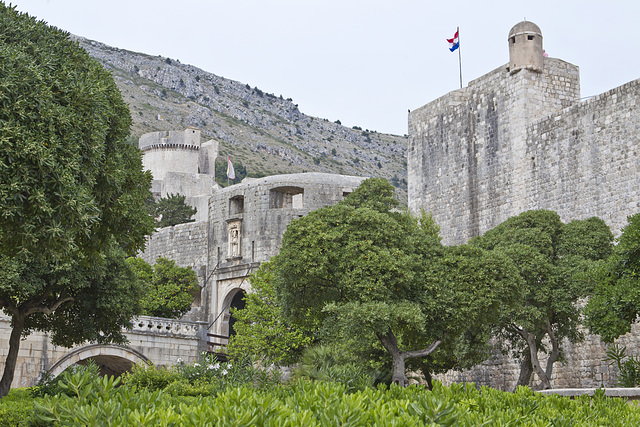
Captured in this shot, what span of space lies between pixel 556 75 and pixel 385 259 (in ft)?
39.1

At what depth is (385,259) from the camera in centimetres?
1497

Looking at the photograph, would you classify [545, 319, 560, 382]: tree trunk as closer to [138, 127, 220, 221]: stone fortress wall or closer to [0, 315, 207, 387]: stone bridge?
[0, 315, 207, 387]: stone bridge

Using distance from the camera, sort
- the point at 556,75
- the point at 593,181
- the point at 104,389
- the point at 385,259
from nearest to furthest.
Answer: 1. the point at 104,389
2. the point at 385,259
3. the point at 593,181
4. the point at 556,75

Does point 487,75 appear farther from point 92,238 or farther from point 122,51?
point 122,51

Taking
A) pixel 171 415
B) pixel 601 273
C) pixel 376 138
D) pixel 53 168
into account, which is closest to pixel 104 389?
pixel 171 415

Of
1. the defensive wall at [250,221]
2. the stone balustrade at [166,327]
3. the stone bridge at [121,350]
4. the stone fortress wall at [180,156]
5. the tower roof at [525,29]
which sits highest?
the stone fortress wall at [180,156]

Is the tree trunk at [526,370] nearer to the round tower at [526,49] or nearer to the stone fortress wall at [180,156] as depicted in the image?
the round tower at [526,49]

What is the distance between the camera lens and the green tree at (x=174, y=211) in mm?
44750

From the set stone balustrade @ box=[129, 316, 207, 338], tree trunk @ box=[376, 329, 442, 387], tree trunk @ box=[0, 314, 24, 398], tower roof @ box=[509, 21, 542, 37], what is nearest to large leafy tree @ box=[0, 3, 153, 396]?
tree trunk @ box=[0, 314, 24, 398]

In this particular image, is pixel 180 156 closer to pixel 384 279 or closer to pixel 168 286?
pixel 168 286

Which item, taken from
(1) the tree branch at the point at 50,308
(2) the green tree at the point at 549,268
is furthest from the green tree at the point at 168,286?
(2) the green tree at the point at 549,268

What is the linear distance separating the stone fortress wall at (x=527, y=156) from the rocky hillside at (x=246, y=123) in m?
55.4

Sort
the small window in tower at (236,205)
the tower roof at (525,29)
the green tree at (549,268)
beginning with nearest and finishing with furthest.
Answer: the green tree at (549,268) → the tower roof at (525,29) → the small window in tower at (236,205)

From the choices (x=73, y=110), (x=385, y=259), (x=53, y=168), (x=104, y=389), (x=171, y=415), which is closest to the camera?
(x=171, y=415)
